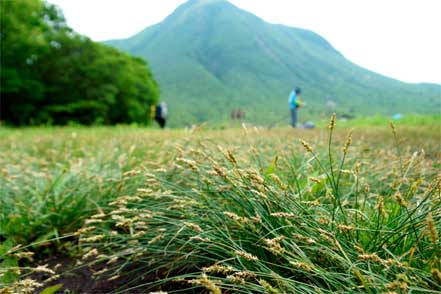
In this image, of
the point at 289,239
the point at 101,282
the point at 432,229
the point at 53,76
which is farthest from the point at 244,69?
the point at 432,229

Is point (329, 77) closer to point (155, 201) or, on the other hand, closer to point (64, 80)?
point (64, 80)

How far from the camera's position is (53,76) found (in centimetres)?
2236

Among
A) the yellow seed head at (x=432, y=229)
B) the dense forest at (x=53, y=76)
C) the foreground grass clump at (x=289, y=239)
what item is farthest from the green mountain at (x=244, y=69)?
the yellow seed head at (x=432, y=229)

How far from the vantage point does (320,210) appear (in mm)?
1343

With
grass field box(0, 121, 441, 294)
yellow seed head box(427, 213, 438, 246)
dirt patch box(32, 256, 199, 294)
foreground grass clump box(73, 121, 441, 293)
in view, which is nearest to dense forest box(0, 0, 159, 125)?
grass field box(0, 121, 441, 294)

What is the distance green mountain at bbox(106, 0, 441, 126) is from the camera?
2571 inches

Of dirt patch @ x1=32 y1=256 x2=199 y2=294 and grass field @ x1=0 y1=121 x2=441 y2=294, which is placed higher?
grass field @ x1=0 y1=121 x2=441 y2=294

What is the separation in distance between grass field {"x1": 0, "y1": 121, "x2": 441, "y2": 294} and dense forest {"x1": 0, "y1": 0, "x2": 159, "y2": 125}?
1758cm

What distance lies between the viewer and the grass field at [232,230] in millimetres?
994

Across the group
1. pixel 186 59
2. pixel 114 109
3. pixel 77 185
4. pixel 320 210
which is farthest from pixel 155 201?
pixel 186 59

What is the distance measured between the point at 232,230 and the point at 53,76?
77.3 feet

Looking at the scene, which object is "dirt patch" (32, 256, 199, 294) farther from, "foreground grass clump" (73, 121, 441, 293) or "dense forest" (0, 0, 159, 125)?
"dense forest" (0, 0, 159, 125)

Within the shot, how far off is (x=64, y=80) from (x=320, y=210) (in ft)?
75.7

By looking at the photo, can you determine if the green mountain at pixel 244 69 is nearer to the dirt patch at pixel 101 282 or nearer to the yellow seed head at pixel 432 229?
the dirt patch at pixel 101 282
